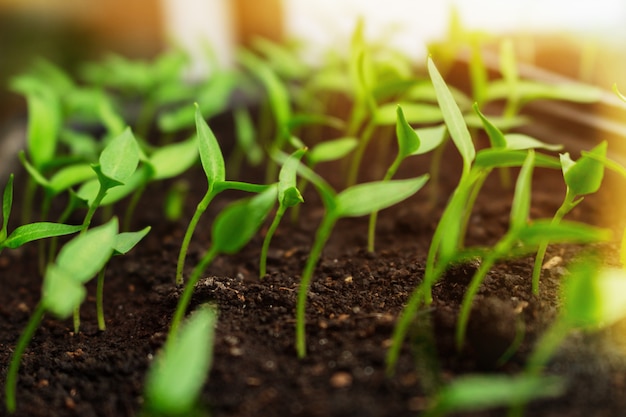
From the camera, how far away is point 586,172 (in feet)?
1.72

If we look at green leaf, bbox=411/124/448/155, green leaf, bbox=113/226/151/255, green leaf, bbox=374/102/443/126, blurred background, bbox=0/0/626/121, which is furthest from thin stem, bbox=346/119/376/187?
blurred background, bbox=0/0/626/121

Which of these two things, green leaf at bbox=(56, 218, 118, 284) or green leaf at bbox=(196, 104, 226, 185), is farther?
green leaf at bbox=(196, 104, 226, 185)

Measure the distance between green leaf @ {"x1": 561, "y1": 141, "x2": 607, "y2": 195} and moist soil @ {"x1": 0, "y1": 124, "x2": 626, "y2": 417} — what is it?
11 cm

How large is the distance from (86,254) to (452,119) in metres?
0.32

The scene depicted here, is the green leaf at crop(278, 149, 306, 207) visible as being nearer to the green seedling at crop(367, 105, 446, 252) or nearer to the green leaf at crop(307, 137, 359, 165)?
the green seedling at crop(367, 105, 446, 252)

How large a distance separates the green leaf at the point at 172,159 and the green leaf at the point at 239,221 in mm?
321

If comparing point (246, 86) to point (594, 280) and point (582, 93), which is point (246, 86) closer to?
point (582, 93)

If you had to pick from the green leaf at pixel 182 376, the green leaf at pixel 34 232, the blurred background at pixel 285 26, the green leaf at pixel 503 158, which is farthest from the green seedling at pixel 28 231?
the blurred background at pixel 285 26

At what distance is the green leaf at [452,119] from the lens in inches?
21.1

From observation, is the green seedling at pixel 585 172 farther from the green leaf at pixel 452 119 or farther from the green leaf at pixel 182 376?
the green leaf at pixel 182 376

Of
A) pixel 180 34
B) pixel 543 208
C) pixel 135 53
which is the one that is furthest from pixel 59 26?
pixel 543 208

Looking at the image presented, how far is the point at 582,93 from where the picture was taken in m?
0.79

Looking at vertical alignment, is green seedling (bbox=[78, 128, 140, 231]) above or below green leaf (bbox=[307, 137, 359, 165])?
above

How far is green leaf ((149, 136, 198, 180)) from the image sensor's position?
2.46 ft
